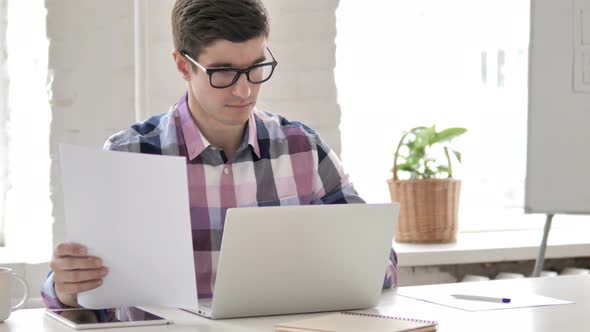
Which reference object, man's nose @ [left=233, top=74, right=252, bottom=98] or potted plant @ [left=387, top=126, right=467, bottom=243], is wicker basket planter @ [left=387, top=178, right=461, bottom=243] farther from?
man's nose @ [left=233, top=74, right=252, bottom=98]

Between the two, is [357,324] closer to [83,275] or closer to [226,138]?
[83,275]

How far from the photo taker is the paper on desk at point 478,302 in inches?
65.2

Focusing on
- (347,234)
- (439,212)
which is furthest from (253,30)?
(439,212)

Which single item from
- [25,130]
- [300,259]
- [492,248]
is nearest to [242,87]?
[300,259]

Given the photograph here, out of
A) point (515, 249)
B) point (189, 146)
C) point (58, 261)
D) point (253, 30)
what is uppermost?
point (253, 30)

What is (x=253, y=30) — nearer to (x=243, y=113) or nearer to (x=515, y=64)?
(x=243, y=113)

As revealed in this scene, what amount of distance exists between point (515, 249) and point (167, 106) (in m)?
1.23

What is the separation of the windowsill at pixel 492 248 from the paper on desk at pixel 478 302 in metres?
1.09

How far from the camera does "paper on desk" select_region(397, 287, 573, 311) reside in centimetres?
166

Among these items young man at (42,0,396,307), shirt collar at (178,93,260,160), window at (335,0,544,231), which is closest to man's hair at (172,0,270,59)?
young man at (42,0,396,307)

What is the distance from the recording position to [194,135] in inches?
79.3

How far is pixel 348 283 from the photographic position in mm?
1586

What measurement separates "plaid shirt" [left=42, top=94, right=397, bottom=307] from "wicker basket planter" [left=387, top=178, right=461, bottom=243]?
36.2 inches

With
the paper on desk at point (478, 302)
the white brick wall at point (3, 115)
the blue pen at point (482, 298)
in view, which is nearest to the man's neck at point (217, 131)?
the paper on desk at point (478, 302)
